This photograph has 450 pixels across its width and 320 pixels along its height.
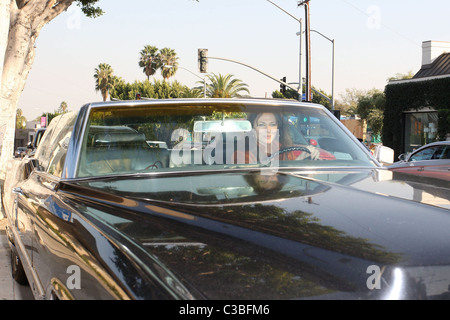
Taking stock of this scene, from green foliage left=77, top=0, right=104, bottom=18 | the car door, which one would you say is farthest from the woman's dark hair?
green foliage left=77, top=0, right=104, bottom=18

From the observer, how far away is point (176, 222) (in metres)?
1.76

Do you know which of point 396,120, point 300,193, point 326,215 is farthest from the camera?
point 396,120

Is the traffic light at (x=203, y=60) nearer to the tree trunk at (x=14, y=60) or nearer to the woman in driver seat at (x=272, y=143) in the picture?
the tree trunk at (x=14, y=60)

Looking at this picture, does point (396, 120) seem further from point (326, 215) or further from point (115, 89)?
point (115, 89)

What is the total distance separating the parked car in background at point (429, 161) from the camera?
29.9ft

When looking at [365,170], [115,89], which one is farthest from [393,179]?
[115,89]

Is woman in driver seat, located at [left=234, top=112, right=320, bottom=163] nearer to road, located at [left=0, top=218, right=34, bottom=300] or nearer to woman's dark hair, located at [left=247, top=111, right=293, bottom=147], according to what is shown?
woman's dark hair, located at [left=247, top=111, right=293, bottom=147]

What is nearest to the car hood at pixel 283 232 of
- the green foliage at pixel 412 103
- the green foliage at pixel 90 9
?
the green foliage at pixel 90 9

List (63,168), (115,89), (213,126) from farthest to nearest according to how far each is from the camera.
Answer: (115,89) → (213,126) → (63,168)

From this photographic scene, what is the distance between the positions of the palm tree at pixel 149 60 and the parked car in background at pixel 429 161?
55.4 m

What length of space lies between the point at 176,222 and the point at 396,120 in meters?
31.1

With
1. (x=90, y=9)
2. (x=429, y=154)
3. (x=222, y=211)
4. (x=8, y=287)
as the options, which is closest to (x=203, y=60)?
(x=90, y=9)

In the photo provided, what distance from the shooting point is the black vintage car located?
127cm

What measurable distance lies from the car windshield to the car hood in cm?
65
